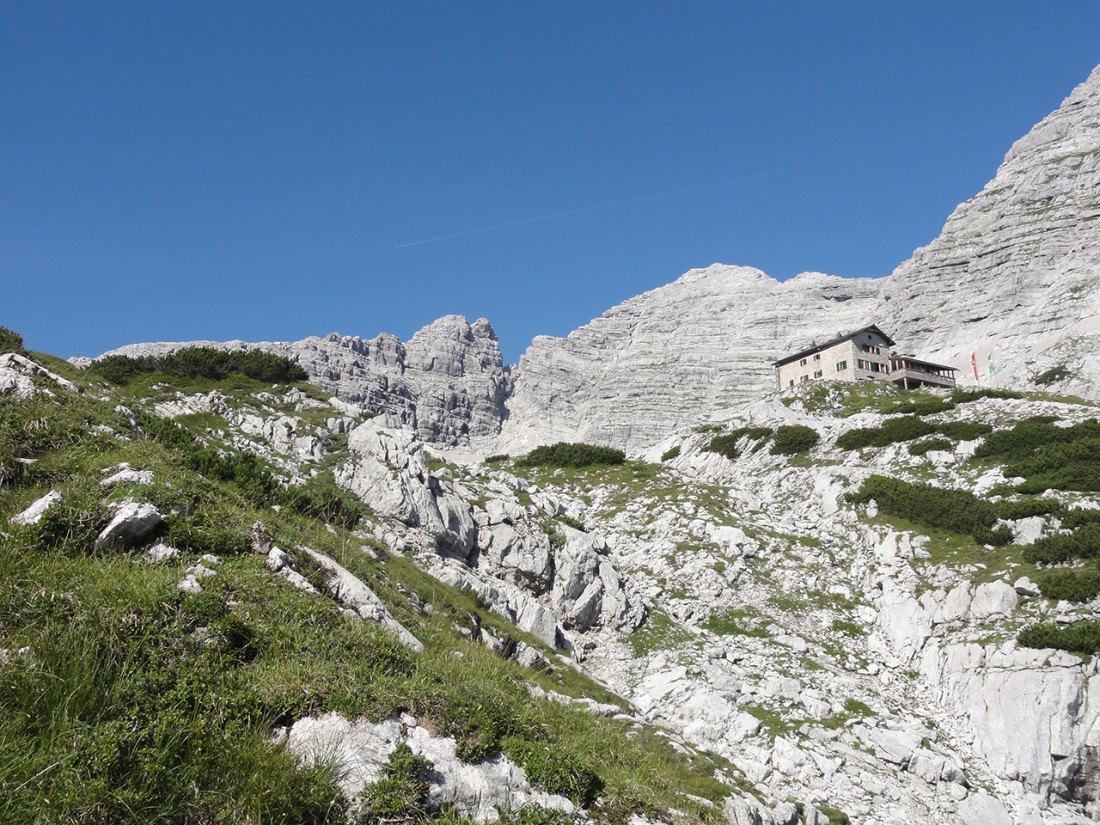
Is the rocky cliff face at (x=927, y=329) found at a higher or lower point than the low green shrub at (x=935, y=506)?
higher

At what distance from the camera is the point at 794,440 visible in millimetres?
47094

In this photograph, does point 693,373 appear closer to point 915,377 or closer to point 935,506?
point 915,377

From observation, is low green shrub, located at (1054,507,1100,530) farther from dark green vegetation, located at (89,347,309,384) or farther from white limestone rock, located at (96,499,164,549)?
dark green vegetation, located at (89,347,309,384)

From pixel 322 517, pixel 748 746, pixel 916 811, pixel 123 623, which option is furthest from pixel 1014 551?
pixel 123 623

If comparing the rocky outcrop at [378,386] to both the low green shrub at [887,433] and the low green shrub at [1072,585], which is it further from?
the low green shrub at [1072,585]

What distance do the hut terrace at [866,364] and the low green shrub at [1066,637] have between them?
4706cm

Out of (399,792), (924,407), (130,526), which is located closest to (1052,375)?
(924,407)

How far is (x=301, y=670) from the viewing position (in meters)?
6.82

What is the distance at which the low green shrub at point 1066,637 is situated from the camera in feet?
67.9

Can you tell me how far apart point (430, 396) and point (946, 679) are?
575 ft

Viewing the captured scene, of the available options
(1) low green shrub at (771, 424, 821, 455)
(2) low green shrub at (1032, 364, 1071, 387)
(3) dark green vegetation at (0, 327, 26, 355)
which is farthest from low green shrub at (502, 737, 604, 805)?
(2) low green shrub at (1032, 364, 1071, 387)

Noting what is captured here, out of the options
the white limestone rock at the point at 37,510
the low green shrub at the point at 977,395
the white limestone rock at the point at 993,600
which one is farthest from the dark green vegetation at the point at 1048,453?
the white limestone rock at the point at 37,510

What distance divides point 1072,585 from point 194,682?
92.3 ft

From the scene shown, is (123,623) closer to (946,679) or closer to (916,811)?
(916,811)
